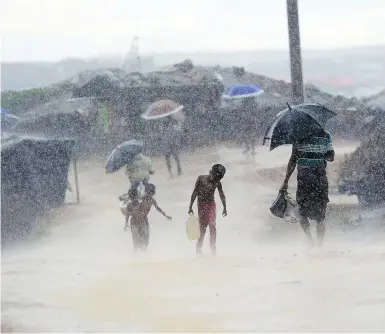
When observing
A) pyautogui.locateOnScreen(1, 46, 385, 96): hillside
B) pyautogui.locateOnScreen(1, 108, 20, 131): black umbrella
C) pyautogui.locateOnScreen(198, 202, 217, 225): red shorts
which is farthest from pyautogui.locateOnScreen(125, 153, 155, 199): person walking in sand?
pyautogui.locateOnScreen(1, 108, 20, 131): black umbrella

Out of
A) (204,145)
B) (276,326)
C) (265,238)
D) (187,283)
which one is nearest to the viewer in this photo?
(276,326)

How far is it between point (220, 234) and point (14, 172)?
2460mm

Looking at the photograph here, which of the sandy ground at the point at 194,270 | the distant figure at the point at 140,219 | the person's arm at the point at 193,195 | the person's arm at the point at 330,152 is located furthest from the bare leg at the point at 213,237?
the person's arm at the point at 330,152

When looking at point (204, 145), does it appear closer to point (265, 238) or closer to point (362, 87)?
point (265, 238)

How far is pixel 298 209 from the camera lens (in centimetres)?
796

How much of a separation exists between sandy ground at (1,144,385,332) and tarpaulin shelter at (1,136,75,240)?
0.80 feet

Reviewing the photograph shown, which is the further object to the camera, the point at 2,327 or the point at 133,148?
the point at 133,148

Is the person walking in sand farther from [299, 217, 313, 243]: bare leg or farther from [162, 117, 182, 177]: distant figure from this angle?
[299, 217, 313, 243]: bare leg

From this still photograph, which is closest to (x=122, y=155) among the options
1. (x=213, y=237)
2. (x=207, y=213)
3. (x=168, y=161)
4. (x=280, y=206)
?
(x=168, y=161)

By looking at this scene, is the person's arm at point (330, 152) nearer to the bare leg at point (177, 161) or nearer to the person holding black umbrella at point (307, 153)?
the person holding black umbrella at point (307, 153)

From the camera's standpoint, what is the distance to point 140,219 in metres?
8.04

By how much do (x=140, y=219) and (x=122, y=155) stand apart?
0.81 m

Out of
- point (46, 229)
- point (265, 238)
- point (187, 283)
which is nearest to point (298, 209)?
point (265, 238)

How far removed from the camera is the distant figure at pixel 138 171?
8.23m
